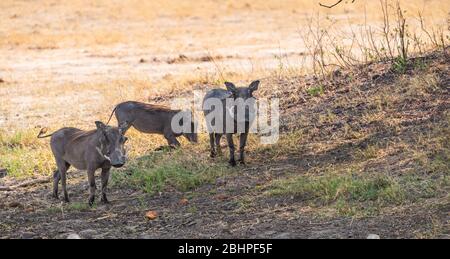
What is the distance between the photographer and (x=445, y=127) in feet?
28.9

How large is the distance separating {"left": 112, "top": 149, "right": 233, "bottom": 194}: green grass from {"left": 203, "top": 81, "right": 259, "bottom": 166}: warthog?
249mm

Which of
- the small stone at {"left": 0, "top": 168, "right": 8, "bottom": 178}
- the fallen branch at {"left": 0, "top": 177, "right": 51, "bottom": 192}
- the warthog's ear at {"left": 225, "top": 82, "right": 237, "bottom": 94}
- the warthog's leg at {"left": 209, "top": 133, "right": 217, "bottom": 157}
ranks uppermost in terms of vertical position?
the warthog's ear at {"left": 225, "top": 82, "right": 237, "bottom": 94}

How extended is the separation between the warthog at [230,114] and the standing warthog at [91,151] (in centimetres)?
159

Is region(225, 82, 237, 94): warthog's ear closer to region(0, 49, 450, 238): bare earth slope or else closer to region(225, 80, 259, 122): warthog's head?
region(225, 80, 259, 122): warthog's head

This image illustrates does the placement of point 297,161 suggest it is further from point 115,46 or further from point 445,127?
point 115,46

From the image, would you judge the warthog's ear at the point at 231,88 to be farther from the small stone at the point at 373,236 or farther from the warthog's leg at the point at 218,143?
the small stone at the point at 373,236

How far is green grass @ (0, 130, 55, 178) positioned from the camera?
375 inches

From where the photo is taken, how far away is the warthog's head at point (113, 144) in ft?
24.7

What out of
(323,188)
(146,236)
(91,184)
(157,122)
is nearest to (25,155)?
(157,122)

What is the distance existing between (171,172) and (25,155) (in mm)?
2283

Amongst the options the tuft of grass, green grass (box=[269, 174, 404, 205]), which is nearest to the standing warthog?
green grass (box=[269, 174, 404, 205])
